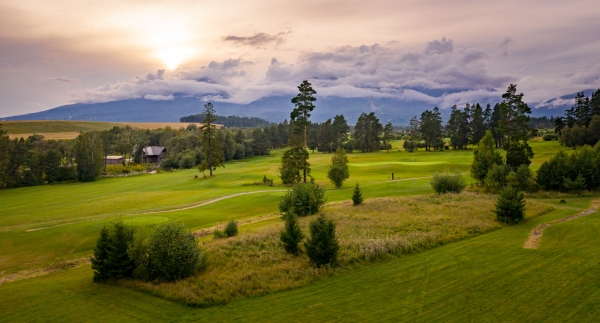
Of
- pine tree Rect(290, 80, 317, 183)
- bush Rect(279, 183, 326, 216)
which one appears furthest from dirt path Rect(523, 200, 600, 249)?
pine tree Rect(290, 80, 317, 183)

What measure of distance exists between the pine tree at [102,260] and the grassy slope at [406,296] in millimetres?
538

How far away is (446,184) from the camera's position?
4081 centimetres

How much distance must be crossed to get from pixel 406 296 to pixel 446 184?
30.4m

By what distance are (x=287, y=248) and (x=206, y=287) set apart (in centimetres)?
627

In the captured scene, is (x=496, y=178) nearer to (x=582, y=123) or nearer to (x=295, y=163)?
(x=295, y=163)

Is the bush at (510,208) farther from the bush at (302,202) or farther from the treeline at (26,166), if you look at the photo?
the treeline at (26,166)

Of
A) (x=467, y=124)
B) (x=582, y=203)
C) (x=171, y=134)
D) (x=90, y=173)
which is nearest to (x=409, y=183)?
(x=582, y=203)

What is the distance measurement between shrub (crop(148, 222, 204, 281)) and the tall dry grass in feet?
2.30

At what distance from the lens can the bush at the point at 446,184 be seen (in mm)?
40781

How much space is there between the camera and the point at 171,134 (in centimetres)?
14038

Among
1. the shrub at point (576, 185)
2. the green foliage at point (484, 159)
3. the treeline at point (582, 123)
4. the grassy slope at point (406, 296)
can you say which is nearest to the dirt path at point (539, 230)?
the grassy slope at point (406, 296)

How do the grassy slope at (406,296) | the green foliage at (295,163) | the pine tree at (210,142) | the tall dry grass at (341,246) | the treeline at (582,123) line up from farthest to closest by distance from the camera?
the treeline at (582,123) → the pine tree at (210,142) → the green foliage at (295,163) → the tall dry grass at (341,246) → the grassy slope at (406,296)

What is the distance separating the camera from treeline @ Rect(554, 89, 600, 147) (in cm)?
7544

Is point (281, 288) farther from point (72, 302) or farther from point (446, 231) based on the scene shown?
point (446, 231)
